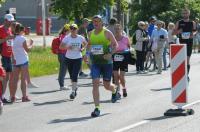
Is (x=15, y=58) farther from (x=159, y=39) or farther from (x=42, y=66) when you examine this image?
(x=42, y=66)

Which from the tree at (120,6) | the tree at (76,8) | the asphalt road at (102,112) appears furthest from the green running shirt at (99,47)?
the tree at (120,6)

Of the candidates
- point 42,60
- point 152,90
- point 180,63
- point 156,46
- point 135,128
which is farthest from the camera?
point 42,60

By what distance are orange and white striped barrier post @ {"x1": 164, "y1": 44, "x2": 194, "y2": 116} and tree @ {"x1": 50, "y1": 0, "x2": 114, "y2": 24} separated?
2016 cm

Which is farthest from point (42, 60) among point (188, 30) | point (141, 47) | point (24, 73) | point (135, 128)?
point (135, 128)

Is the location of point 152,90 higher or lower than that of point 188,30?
lower

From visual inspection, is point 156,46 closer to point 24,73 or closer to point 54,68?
point 54,68

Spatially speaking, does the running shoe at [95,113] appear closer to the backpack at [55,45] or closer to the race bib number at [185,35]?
the backpack at [55,45]

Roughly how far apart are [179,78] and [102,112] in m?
1.73

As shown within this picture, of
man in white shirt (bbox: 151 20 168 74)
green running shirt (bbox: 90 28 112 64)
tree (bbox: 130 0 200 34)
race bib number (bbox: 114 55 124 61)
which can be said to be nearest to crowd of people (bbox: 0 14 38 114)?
race bib number (bbox: 114 55 124 61)

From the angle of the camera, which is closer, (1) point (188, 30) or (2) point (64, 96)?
(2) point (64, 96)

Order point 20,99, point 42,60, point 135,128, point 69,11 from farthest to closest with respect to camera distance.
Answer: point 69,11 → point 42,60 → point 20,99 → point 135,128

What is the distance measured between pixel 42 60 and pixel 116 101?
1341 cm

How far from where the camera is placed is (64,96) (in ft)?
56.6

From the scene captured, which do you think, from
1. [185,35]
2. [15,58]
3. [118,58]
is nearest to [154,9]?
[185,35]
